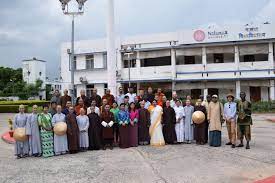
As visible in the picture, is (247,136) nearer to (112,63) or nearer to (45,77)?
(112,63)

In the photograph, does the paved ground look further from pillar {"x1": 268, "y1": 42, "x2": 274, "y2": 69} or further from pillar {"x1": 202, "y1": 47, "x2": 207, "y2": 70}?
pillar {"x1": 202, "y1": 47, "x2": 207, "y2": 70}

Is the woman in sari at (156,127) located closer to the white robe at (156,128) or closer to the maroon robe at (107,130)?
the white robe at (156,128)

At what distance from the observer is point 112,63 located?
16.4m

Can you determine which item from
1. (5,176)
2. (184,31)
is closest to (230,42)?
(184,31)

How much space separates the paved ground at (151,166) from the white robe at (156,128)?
0.50 m

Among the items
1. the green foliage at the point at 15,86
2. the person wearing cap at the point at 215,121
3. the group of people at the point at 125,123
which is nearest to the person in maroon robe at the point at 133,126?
the group of people at the point at 125,123

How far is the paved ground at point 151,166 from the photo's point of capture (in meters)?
8.87

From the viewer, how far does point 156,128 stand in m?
13.4

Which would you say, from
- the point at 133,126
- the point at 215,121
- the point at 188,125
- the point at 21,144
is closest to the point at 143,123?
the point at 133,126

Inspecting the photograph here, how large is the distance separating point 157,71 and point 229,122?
22.6 m

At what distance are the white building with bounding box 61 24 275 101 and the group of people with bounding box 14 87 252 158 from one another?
20.2m

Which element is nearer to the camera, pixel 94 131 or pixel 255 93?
pixel 94 131

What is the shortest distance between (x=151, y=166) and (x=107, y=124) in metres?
3.17

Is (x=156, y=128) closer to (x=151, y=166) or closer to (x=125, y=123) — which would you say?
(x=125, y=123)
